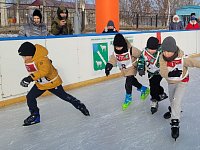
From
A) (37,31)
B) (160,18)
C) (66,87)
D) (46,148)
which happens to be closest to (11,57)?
(37,31)

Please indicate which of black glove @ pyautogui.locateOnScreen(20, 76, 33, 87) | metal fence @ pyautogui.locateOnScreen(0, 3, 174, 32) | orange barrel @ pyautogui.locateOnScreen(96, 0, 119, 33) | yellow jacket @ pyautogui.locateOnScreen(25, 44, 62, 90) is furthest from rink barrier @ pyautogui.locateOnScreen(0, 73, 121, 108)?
metal fence @ pyautogui.locateOnScreen(0, 3, 174, 32)

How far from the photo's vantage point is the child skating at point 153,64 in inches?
148

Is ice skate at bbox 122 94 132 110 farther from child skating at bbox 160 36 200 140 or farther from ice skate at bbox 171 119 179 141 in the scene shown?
ice skate at bbox 171 119 179 141

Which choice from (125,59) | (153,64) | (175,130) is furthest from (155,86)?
(175,130)

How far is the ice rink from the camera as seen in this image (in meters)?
3.11

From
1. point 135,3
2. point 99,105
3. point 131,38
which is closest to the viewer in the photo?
point 99,105

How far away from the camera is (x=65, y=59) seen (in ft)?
19.2

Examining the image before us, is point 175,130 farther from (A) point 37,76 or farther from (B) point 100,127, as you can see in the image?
(A) point 37,76

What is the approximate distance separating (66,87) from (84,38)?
45.4 inches

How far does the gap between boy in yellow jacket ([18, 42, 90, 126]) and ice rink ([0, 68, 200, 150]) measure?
197 mm

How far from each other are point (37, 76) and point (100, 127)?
38.3 inches

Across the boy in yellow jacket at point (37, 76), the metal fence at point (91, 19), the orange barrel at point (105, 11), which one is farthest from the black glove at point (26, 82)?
the metal fence at point (91, 19)

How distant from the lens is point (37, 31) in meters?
5.41

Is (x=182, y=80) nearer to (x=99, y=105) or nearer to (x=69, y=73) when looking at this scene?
(x=99, y=105)
